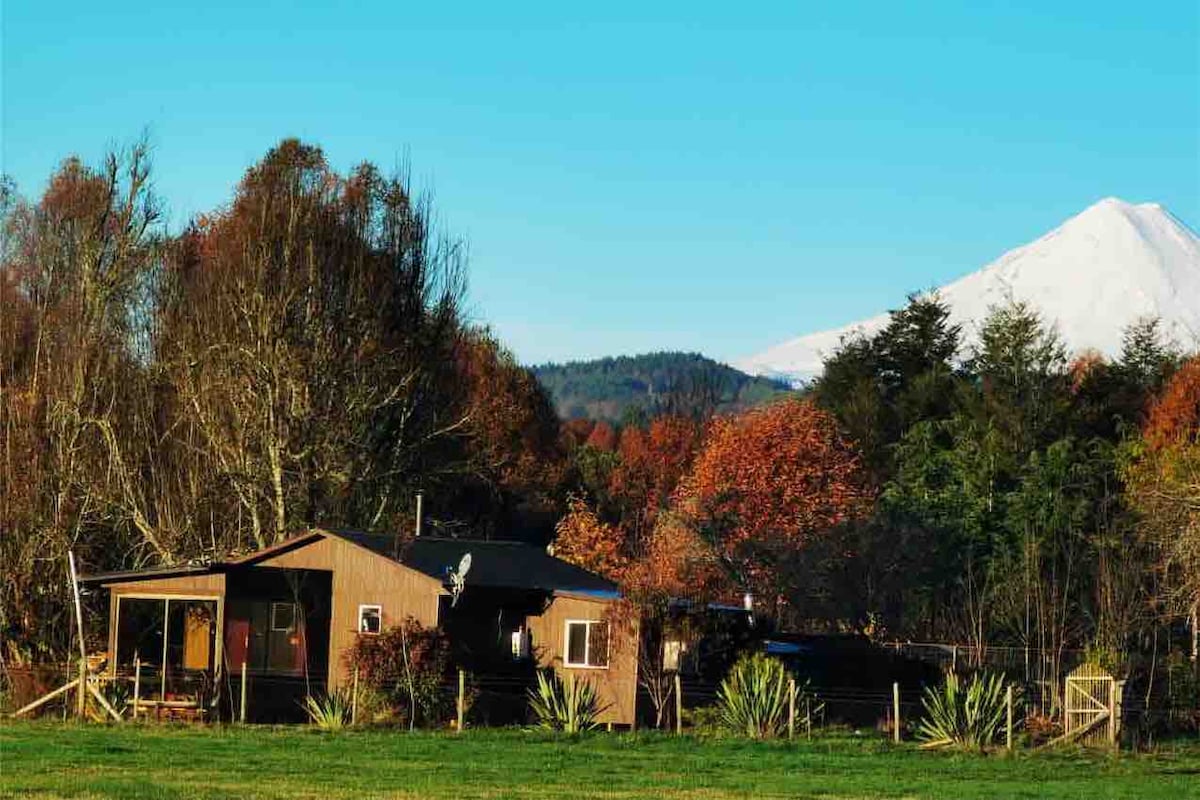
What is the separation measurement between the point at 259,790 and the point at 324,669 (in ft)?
54.3

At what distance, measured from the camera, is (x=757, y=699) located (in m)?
32.0

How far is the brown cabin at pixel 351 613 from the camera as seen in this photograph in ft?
117

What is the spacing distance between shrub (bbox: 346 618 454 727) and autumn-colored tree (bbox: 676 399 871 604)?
16918 mm

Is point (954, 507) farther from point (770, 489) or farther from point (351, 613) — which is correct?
point (351, 613)

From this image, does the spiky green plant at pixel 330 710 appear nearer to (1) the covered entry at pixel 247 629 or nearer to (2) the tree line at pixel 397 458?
(1) the covered entry at pixel 247 629

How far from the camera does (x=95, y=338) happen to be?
47656 mm

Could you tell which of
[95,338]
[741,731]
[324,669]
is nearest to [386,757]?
[741,731]

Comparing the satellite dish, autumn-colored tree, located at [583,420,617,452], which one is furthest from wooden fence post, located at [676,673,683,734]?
autumn-colored tree, located at [583,420,617,452]

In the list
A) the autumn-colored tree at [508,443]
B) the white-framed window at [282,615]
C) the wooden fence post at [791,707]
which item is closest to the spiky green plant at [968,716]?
the wooden fence post at [791,707]

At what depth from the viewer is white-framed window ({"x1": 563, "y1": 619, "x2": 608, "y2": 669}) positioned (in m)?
35.6

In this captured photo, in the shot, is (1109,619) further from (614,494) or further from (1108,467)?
(614,494)

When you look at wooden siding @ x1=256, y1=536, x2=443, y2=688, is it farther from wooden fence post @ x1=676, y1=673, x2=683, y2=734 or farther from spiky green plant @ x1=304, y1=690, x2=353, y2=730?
wooden fence post @ x1=676, y1=673, x2=683, y2=734

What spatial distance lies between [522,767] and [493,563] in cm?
1310

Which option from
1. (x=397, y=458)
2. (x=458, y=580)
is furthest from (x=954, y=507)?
(x=458, y=580)
